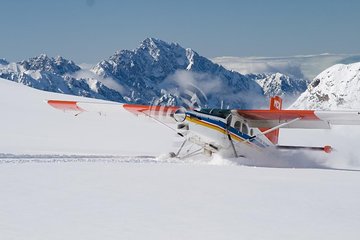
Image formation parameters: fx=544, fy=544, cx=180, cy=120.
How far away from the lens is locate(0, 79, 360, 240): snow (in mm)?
6844

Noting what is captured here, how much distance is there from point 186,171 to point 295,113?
472 centimetres

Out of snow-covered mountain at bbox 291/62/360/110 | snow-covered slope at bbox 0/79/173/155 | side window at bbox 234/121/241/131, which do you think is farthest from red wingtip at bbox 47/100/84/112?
snow-covered mountain at bbox 291/62/360/110

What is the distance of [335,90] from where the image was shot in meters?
159

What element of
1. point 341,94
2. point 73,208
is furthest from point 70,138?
point 341,94

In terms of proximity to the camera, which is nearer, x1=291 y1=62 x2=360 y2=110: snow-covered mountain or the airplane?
the airplane

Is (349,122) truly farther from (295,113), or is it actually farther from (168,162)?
(168,162)

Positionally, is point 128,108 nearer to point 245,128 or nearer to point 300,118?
point 245,128

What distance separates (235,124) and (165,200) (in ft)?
27.6

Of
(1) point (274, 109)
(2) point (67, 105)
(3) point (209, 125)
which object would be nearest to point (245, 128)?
(3) point (209, 125)

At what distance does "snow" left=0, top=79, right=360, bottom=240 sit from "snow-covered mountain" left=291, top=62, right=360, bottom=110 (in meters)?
137

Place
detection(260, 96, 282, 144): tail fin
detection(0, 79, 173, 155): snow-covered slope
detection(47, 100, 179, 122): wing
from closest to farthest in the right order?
detection(47, 100, 179, 122): wing, detection(0, 79, 173, 155): snow-covered slope, detection(260, 96, 282, 144): tail fin

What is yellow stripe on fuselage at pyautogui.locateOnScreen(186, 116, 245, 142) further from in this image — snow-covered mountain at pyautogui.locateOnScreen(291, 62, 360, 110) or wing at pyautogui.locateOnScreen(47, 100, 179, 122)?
snow-covered mountain at pyautogui.locateOnScreen(291, 62, 360, 110)

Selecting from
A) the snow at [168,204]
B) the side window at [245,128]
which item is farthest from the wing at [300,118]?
the snow at [168,204]

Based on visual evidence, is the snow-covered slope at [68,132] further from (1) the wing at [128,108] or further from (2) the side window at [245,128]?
(2) the side window at [245,128]
